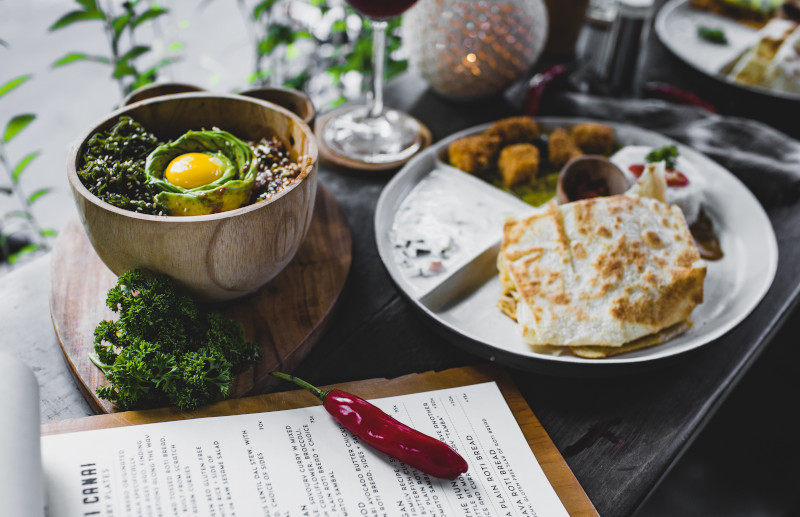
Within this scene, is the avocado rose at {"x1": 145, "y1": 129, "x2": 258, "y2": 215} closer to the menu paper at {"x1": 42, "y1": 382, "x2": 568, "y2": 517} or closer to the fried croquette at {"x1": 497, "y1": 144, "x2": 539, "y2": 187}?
the menu paper at {"x1": 42, "y1": 382, "x2": 568, "y2": 517}

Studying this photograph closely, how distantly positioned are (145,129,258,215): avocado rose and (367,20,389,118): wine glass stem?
67 centimetres

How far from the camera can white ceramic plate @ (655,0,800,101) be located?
237cm

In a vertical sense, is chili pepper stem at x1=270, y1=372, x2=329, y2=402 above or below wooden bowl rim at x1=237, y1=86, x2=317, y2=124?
below

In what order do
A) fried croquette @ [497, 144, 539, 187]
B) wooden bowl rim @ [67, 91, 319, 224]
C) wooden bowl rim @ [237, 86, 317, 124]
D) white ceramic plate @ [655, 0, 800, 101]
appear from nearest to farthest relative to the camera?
wooden bowl rim @ [67, 91, 319, 224] < wooden bowl rim @ [237, 86, 317, 124] < fried croquette @ [497, 144, 539, 187] < white ceramic plate @ [655, 0, 800, 101]

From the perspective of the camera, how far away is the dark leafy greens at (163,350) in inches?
40.7

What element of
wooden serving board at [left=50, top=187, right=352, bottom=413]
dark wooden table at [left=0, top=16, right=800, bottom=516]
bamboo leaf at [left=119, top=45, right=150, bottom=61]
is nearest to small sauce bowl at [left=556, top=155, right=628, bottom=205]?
dark wooden table at [left=0, top=16, right=800, bottom=516]

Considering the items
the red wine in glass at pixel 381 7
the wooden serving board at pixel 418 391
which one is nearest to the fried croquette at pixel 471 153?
the red wine in glass at pixel 381 7

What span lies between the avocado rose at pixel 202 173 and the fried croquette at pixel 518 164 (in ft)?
Answer: 2.53

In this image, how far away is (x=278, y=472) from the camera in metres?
0.97

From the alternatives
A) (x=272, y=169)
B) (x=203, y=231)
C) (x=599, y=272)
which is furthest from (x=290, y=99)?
(x=599, y=272)

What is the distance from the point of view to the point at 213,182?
1.18 meters

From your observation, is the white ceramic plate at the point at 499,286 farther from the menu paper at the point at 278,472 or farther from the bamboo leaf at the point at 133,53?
the bamboo leaf at the point at 133,53

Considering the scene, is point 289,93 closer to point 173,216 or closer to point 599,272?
point 173,216

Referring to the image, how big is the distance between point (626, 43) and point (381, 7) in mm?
1061
